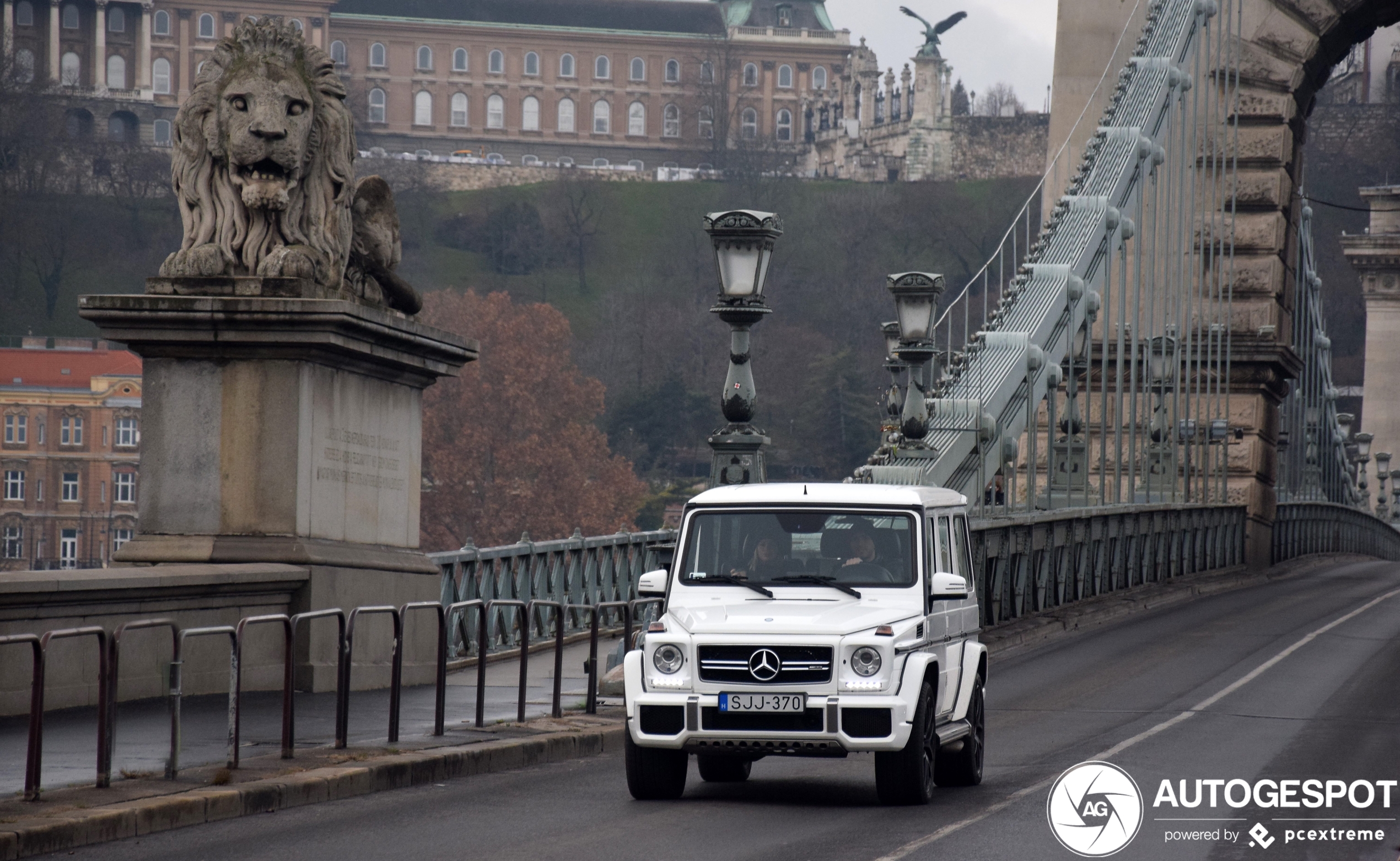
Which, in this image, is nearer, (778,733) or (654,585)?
(778,733)

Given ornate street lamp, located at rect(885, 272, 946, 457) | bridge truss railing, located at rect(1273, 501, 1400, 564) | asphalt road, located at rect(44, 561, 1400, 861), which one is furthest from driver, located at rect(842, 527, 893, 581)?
bridge truss railing, located at rect(1273, 501, 1400, 564)

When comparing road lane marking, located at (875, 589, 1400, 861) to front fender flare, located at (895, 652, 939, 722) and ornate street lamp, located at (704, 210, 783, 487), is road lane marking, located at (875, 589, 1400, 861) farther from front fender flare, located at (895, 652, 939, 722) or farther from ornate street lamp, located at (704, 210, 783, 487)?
ornate street lamp, located at (704, 210, 783, 487)

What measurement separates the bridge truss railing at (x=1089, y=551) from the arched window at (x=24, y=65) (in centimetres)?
12010

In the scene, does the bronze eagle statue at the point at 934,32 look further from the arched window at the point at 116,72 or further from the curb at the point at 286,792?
the curb at the point at 286,792

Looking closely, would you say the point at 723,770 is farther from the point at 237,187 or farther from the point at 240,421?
the point at 237,187

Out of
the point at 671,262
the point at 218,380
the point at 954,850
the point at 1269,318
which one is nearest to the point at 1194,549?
the point at 1269,318

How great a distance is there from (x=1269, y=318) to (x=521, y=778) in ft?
96.3

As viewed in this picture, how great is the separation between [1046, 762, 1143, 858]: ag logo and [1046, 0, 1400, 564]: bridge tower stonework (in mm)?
25974

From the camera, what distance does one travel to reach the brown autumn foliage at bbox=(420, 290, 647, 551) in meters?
106

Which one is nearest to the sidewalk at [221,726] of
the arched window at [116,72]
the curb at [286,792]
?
the curb at [286,792]

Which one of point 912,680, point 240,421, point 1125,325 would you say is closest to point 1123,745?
point 912,680

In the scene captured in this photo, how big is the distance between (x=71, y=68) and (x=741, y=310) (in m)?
161

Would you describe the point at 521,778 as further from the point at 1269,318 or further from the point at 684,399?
the point at 684,399

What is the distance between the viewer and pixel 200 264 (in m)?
14.0
